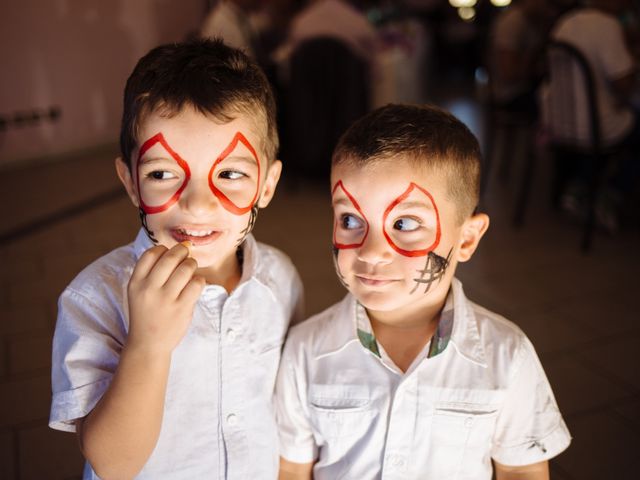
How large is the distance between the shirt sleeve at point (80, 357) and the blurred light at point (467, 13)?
31.2ft

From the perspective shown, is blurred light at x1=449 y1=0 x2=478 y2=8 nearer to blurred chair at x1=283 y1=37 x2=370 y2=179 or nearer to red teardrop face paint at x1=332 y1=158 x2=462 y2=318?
blurred chair at x1=283 y1=37 x2=370 y2=179

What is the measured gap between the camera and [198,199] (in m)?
0.96

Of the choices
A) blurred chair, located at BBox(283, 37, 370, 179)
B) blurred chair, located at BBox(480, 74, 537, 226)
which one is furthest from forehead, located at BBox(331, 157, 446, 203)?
blurred chair, located at BBox(283, 37, 370, 179)

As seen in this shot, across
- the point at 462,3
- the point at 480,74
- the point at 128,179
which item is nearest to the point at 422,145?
the point at 128,179

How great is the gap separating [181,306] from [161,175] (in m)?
0.25

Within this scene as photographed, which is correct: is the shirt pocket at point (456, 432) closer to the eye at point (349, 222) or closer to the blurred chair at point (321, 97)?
the eye at point (349, 222)

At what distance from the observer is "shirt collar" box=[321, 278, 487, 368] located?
104 centimetres

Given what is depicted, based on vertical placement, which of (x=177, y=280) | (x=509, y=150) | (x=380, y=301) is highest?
(x=177, y=280)

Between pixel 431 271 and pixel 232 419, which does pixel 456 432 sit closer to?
pixel 431 271

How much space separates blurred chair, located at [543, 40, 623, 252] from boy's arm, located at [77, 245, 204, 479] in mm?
2553

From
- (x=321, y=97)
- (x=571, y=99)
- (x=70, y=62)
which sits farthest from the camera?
(x=70, y=62)

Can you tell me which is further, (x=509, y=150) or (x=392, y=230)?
(x=509, y=150)

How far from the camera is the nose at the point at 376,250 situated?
3.28ft

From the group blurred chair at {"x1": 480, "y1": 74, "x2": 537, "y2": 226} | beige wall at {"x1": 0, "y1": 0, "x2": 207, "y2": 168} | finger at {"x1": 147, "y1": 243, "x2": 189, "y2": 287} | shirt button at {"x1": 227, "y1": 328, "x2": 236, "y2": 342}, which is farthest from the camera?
beige wall at {"x1": 0, "y1": 0, "x2": 207, "y2": 168}
